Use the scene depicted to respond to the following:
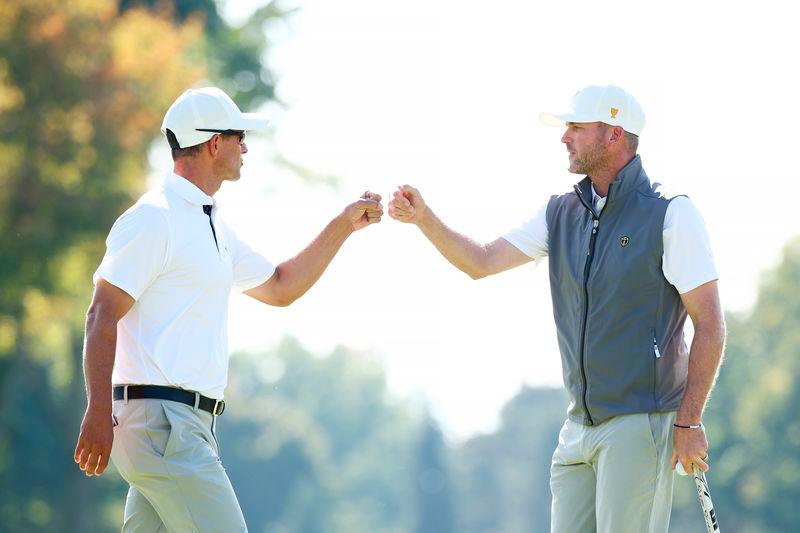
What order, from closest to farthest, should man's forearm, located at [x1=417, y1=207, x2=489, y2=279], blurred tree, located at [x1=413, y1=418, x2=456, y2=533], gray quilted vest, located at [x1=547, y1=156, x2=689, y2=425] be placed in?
gray quilted vest, located at [x1=547, y1=156, x2=689, y2=425] → man's forearm, located at [x1=417, y1=207, x2=489, y2=279] → blurred tree, located at [x1=413, y1=418, x2=456, y2=533]

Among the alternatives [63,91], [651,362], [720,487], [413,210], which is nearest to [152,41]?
[63,91]

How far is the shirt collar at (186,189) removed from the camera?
23.0 feet

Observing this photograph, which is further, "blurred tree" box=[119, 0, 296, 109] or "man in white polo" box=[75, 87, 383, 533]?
"blurred tree" box=[119, 0, 296, 109]

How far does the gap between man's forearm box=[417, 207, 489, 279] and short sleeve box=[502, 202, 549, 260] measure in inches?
10.1

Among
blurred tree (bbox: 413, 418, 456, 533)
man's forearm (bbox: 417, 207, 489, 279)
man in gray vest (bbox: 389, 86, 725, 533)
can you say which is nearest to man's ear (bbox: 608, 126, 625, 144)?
man in gray vest (bbox: 389, 86, 725, 533)

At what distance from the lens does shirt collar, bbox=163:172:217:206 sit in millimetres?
7023

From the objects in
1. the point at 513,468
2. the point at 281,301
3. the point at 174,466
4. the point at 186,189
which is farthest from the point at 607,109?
the point at 513,468

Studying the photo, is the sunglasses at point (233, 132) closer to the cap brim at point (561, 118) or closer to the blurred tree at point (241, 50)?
the cap brim at point (561, 118)

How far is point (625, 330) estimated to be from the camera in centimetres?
730

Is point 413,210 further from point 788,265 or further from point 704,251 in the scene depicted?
point 788,265

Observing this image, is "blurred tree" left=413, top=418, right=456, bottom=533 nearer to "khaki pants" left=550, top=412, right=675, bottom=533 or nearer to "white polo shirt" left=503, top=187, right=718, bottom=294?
"khaki pants" left=550, top=412, right=675, bottom=533

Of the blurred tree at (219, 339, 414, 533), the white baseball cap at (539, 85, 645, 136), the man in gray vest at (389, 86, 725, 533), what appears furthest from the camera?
the blurred tree at (219, 339, 414, 533)

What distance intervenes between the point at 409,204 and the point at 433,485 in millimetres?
126323

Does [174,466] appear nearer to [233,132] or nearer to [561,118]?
[233,132]
